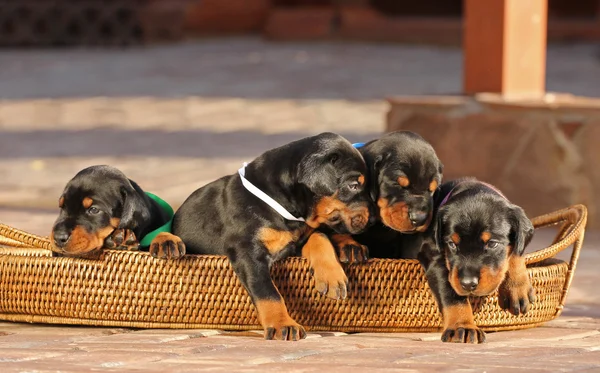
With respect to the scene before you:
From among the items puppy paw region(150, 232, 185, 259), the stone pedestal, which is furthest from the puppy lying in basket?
the stone pedestal

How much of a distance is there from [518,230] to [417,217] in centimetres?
33

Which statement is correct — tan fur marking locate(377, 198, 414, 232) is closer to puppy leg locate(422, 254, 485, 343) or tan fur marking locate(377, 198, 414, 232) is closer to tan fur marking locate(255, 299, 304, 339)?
puppy leg locate(422, 254, 485, 343)

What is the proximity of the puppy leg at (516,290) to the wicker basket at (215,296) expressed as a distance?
0.05m

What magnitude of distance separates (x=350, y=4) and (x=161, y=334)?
514 inches

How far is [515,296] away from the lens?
4.07 meters

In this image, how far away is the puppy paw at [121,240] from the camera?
14.1 ft

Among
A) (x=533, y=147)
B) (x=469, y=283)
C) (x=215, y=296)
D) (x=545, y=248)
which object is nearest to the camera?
(x=469, y=283)

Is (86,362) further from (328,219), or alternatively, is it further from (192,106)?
(192,106)

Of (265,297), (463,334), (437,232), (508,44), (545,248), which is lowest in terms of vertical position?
(463,334)

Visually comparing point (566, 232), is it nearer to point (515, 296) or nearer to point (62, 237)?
point (515, 296)

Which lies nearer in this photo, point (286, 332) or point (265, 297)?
point (286, 332)

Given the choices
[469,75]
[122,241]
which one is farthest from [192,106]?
[122,241]

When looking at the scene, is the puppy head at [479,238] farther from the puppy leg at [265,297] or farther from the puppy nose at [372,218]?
the puppy leg at [265,297]

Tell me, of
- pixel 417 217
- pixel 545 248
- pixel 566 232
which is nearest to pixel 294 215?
pixel 417 217
